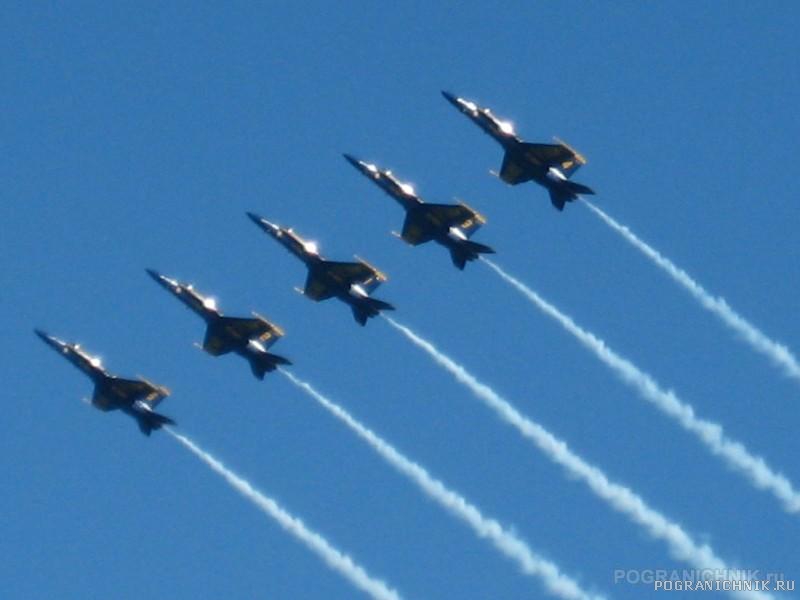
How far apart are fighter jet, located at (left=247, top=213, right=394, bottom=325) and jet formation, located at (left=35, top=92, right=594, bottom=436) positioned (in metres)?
0.07

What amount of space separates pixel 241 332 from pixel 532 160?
2498 centimetres

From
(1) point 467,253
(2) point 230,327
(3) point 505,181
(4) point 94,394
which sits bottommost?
(4) point 94,394

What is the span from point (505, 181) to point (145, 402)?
3151 centimetres

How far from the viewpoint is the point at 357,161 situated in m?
138

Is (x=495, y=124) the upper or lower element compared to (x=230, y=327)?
upper

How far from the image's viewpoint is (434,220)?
134m

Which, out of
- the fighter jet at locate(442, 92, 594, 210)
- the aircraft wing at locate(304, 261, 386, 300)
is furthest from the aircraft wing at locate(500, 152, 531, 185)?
the aircraft wing at locate(304, 261, 386, 300)

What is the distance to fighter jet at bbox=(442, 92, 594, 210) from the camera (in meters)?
132

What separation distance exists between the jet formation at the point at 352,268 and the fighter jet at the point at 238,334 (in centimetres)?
7

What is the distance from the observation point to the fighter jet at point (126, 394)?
132000 millimetres

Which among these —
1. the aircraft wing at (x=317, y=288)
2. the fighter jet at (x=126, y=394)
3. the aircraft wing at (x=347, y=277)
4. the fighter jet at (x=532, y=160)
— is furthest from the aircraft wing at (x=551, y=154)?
the fighter jet at (x=126, y=394)

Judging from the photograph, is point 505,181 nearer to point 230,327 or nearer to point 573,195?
point 573,195

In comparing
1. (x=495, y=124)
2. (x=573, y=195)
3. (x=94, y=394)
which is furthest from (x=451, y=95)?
(x=94, y=394)

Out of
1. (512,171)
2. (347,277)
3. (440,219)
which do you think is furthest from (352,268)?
(512,171)
